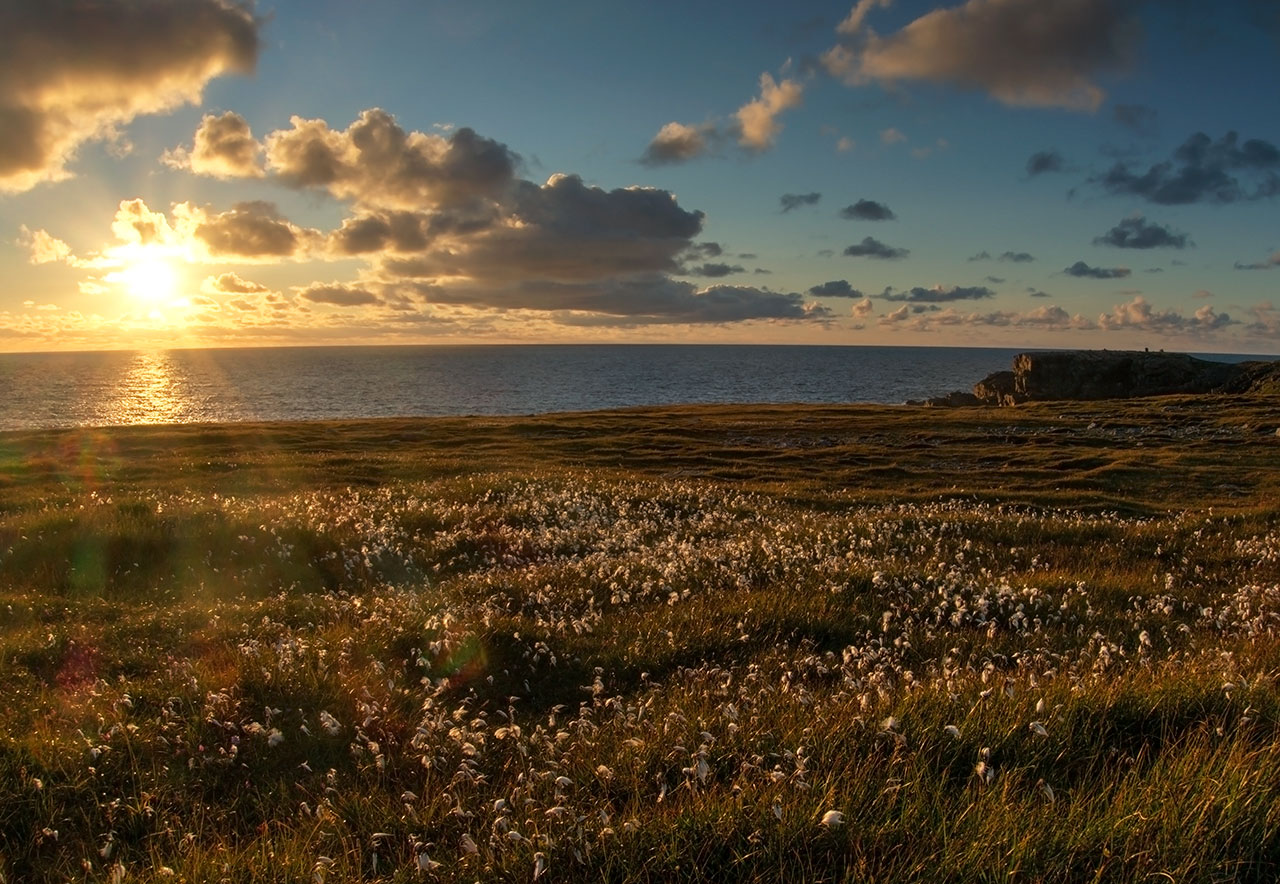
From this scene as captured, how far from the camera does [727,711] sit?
5305 mm

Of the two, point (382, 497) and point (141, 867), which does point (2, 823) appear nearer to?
point (141, 867)

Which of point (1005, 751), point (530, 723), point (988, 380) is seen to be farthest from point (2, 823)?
point (988, 380)

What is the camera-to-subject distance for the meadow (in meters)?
3.89

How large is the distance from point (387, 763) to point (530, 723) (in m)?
1.49

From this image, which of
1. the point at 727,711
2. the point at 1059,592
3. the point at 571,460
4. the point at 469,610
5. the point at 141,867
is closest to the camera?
the point at 141,867

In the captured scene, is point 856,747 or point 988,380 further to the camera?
point 988,380

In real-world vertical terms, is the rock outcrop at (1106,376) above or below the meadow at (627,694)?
above

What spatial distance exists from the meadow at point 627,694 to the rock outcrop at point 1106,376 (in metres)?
101

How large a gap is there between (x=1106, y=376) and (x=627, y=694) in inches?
4833

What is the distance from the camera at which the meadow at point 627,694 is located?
3.89 m

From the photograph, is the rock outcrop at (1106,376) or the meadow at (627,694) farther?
the rock outcrop at (1106,376)

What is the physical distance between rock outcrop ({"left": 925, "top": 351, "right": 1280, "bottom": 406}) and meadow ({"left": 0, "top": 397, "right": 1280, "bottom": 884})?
10086cm

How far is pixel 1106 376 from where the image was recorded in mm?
110188

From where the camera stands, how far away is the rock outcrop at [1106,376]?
342 ft
